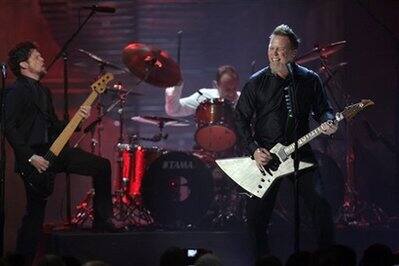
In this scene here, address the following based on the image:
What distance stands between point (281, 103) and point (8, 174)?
613cm

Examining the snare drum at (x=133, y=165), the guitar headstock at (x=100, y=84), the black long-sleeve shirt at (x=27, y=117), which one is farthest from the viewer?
the snare drum at (x=133, y=165)

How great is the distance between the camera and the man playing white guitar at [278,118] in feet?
21.5

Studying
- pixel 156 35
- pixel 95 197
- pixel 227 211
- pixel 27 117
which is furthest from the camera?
pixel 156 35

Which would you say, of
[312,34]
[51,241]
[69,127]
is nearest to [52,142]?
[69,127]

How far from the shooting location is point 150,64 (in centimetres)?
911

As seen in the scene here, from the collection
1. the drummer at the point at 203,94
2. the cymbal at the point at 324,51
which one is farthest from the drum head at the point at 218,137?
the cymbal at the point at 324,51

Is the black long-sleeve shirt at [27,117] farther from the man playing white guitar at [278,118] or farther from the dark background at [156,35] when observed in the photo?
the dark background at [156,35]

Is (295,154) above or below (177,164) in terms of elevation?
below

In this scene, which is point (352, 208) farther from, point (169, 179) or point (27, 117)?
point (27, 117)

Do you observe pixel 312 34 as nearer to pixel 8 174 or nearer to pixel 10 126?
pixel 8 174

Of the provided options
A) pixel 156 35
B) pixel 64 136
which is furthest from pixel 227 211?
pixel 156 35

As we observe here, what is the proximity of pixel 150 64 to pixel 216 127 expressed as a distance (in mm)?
1073

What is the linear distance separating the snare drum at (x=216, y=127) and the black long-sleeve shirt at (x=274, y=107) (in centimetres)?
237

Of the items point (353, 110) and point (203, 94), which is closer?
point (353, 110)
